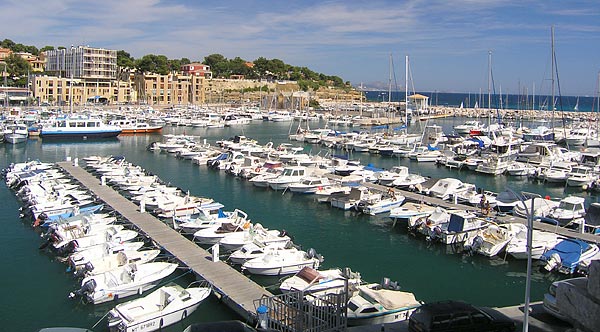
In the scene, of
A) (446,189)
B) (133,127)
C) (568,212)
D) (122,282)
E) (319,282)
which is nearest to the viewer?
(319,282)

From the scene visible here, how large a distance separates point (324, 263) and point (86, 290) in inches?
340

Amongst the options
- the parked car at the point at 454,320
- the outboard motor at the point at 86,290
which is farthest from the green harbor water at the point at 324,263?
the parked car at the point at 454,320

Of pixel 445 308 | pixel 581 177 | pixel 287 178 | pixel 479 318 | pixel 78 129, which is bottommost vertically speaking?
pixel 479 318

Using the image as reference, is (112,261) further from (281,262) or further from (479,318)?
(479,318)

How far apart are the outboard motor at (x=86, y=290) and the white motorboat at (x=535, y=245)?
1506 cm

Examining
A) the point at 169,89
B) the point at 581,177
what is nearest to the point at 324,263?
the point at 581,177

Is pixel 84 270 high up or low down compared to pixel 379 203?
down

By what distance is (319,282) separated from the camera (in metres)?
17.1

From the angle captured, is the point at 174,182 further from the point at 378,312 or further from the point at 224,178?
the point at 378,312

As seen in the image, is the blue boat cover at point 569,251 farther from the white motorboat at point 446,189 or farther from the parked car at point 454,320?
the white motorboat at point 446,189

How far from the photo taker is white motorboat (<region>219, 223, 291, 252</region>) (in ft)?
69.7

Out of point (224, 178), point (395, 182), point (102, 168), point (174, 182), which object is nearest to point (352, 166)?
point (395, 182)

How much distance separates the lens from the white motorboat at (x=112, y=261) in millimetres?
18422

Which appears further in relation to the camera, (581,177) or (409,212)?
(581,177)
